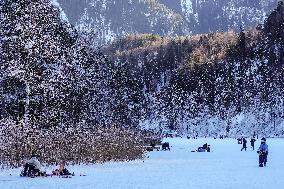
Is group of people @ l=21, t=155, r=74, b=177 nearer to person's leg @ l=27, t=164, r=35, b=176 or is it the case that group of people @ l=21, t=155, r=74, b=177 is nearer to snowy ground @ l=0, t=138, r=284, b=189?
person's leg @ l=27, t=164, r=35, b=176

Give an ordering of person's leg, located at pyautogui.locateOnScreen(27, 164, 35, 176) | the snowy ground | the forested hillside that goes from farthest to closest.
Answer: the forested hillside < person's leg, located at pyautogui.locateOnScreen(27, 164, 35, 176) < the snowy ground

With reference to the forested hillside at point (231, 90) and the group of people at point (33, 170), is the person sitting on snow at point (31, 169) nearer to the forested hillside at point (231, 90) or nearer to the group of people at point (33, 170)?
the group of people at point (33, 170)

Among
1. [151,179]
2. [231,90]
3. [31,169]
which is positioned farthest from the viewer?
[231,90]

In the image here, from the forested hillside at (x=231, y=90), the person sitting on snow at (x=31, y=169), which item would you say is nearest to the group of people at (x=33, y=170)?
the person sitting on snow at (x=31, y=169)

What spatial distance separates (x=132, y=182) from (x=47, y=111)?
12.8 metres

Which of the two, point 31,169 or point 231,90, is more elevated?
point 231,90

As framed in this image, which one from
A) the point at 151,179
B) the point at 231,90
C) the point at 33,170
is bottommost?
the point at 151,179

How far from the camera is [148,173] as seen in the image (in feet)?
71.6

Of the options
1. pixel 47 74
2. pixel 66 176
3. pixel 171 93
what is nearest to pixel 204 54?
pixel 171 93

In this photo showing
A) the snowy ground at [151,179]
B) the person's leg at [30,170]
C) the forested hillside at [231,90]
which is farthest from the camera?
the forested hillside at [231,90]

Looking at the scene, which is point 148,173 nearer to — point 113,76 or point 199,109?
point 113,76

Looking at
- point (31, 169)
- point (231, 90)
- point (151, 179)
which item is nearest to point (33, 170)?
point (31, 169)

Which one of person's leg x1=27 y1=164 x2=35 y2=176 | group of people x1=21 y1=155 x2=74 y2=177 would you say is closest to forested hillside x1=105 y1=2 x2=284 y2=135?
group of people x1=21 y1=155 x2=74 y2=177

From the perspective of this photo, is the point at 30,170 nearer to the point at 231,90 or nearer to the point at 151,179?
the point at 151,179
